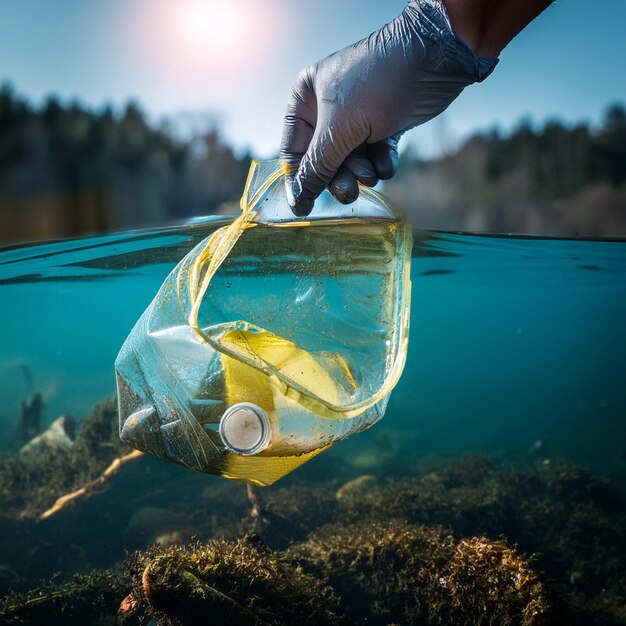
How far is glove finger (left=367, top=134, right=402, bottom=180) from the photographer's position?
2848 millimetres

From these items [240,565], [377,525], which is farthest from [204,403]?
[377,525]

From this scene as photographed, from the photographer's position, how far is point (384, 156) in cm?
287

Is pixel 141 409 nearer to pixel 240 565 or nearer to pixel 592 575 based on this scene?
pixel 240 565

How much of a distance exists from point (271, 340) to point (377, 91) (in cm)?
146

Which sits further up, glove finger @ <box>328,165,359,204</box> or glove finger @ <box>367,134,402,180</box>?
glove finger @ <box>367,134,402,180</box>

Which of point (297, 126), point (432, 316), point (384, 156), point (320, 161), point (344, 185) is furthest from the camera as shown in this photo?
point (432, 316)

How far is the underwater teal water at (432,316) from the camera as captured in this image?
873 centimetres

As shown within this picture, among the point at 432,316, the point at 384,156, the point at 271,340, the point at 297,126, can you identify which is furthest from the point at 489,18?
the point at 432,316

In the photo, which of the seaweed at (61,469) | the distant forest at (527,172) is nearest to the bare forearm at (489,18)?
the distant forest at (527,172)

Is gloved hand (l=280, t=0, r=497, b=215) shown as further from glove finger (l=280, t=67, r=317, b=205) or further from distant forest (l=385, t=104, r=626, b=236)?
distant forest (l=385, t=104, r=626, b=236)

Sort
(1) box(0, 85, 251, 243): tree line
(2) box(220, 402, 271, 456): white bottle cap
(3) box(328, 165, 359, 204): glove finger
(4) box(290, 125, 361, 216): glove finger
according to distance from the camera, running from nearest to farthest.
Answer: (2) box(220, 402, 271, 456): white bottle cap < (1) box(0, 85, 251, 243): tree line < (4) box(290, 125, 361, 216): glove finger < (3) box(328, 165, 359, 204): glove finger

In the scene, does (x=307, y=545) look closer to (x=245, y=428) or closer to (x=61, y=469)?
(x=245, y=428)

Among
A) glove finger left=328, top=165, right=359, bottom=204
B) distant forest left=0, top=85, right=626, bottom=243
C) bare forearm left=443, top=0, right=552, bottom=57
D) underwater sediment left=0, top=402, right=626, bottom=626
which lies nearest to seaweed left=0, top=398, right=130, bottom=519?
underwater sediment left=0, top=402, right=626, bottom=626

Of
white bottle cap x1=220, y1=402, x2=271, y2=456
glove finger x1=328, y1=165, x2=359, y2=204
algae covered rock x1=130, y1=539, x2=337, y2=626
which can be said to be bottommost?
algae covered rock x1=130, y1=539, x2=337, y2=626
